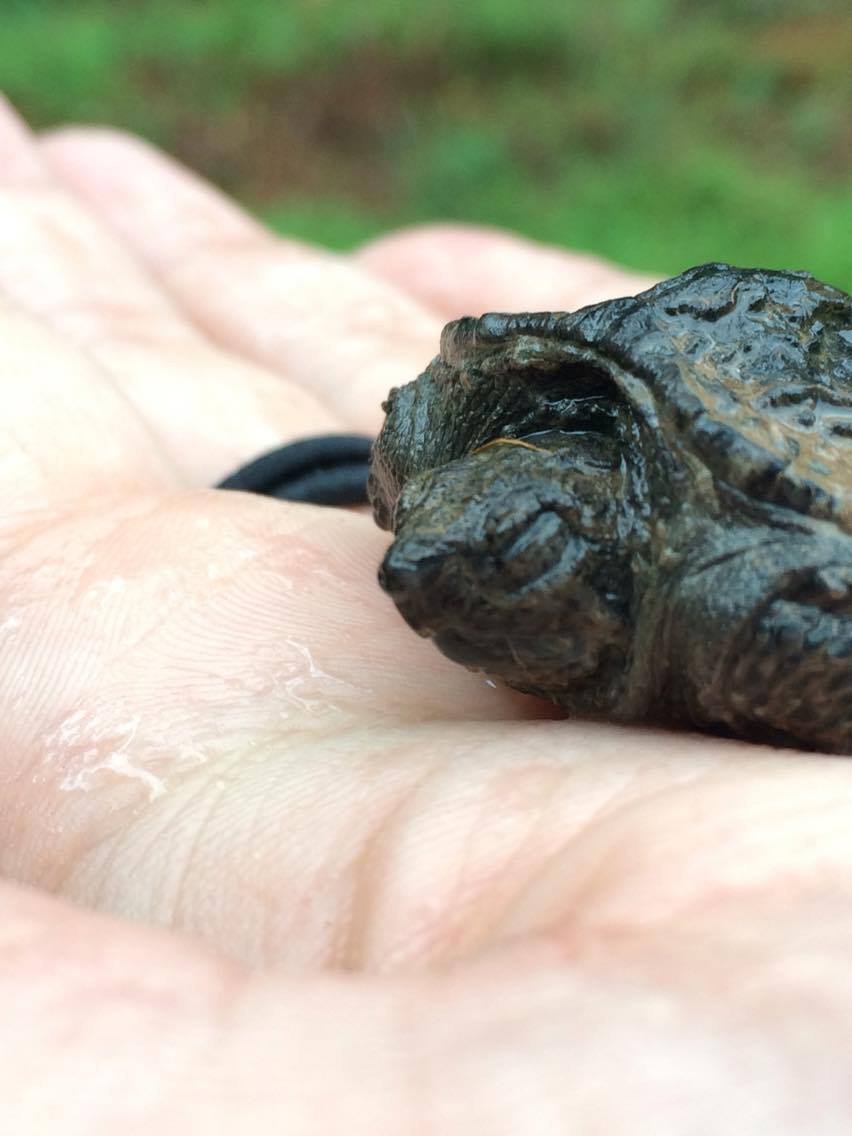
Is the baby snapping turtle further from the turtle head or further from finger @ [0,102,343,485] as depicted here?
finger @ [0,102,343,485]

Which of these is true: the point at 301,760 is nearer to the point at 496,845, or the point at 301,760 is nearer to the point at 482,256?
the point at 496,845

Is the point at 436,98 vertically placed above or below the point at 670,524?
above

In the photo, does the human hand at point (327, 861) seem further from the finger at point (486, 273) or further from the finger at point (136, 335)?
the finger at point (486, 273)

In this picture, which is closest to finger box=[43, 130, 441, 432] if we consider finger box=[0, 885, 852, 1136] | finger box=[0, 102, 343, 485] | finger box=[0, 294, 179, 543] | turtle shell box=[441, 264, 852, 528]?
finger box=[0, 102, 343, 485]

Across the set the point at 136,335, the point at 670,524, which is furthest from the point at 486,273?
the point at 670,524

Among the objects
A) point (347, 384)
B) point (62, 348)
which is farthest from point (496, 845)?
point (347, 384)

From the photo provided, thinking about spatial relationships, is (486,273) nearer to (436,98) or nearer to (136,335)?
(136,335)

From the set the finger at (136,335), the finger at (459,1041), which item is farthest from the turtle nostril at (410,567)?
the finger at (136,335)
